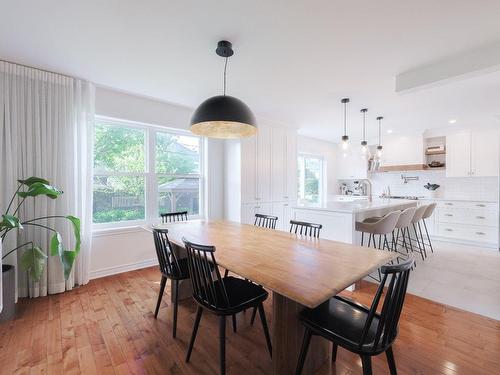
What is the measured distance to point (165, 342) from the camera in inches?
74.4

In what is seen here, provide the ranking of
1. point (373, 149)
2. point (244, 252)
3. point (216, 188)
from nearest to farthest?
point (244, 252), point (216, 188), point (373, 149)

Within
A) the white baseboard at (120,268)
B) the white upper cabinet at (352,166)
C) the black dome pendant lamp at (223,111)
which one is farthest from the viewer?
the white upper cabinet at (352,166)

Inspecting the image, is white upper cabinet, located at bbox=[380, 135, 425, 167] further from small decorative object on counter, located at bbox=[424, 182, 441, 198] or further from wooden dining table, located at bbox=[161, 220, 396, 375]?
wooden dining table, located at bbox=[161, 220, 396, 375]

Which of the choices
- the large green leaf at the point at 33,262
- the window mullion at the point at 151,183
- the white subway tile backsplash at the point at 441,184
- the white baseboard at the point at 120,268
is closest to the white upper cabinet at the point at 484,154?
the white subway tile backsplash at the point at 441,184

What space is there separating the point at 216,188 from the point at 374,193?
4.69m

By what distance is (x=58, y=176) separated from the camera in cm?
273

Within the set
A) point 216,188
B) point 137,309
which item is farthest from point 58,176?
point 216,188

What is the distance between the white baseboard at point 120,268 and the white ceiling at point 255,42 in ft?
7.94

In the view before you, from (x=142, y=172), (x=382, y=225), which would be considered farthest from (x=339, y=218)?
(x=142, y=172)

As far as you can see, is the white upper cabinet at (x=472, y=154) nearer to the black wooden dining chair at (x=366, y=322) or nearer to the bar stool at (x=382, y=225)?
the bar stool at (x=382, y=225)

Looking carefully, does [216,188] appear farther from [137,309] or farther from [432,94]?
[432,94]

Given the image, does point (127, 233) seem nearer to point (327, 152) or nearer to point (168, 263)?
point (168, 263)

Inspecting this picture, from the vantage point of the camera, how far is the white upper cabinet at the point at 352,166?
6.45 m

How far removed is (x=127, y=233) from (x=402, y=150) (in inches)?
241
